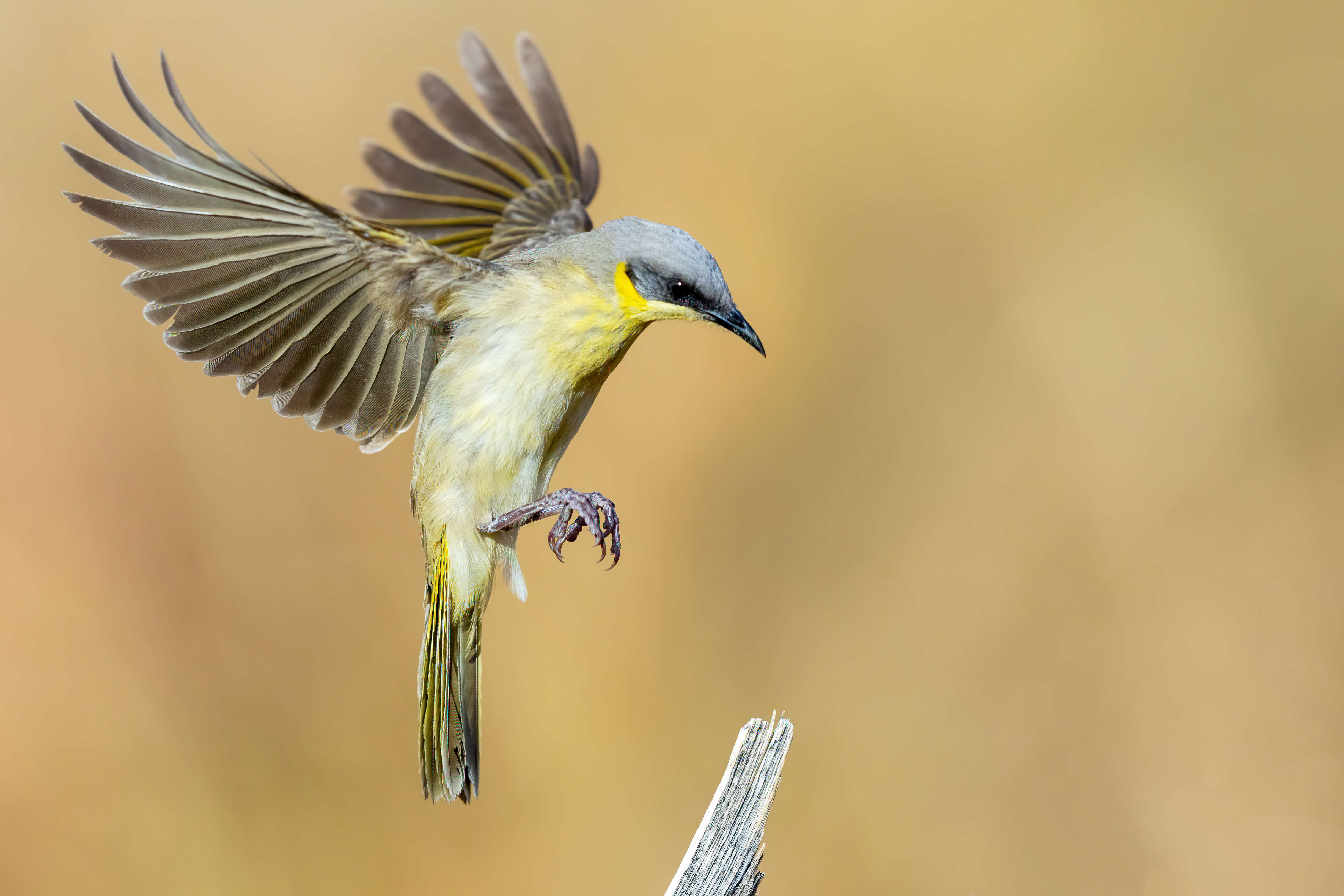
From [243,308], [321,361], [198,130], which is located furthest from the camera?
[321,361]

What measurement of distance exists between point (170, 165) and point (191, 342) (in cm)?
28

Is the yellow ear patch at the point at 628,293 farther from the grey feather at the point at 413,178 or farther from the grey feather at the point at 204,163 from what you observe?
the grey feather at the point at 413,178

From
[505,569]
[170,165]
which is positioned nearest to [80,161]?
[170,165]

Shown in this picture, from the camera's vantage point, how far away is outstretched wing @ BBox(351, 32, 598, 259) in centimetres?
236

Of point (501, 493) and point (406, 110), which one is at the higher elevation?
point (406, 110)

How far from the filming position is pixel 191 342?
1643 millimetres

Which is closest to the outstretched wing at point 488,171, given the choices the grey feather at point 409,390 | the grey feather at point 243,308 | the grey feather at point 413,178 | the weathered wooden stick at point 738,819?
the grey feather at point 413,178

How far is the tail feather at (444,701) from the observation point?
185cm

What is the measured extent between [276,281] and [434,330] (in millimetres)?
268

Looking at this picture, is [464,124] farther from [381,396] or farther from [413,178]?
[381,396]

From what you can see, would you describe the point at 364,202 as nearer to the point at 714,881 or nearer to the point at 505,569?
the point at 505,569

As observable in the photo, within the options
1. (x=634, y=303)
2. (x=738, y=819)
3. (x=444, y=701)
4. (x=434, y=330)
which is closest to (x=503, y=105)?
(x=434, y=330)

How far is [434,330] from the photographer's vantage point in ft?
5.91

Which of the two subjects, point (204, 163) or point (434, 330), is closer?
point (204, 163)
